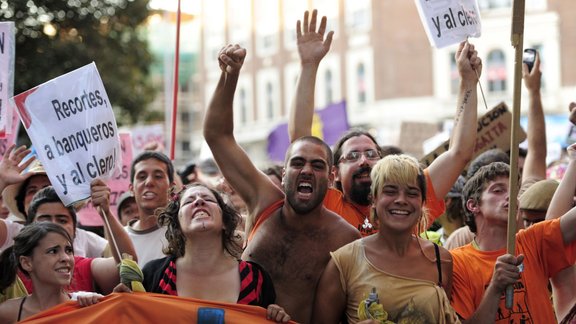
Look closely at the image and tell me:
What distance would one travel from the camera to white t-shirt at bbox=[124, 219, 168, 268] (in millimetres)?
6395

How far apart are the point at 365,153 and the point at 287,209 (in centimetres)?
91

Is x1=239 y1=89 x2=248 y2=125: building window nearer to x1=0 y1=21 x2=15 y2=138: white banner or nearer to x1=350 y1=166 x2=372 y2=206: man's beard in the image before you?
x1=0 y1=21 x2=15 y2=138: white banner

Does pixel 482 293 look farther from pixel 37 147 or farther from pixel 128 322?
pixel 37 147

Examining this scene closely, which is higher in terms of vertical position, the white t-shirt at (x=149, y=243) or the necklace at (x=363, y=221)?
the necklace at (x=363, y=221)

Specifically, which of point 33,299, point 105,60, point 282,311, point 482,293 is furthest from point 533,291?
point 105,60

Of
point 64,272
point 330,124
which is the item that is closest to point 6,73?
point 64,272

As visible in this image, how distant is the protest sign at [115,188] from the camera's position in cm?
787

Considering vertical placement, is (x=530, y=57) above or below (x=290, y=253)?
above

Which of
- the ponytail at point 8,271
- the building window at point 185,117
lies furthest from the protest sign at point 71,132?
the building window at point 185,117

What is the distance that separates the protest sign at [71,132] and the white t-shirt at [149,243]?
0.86m

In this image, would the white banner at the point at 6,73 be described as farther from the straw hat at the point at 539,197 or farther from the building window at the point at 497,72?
the building window at the point at 497,72

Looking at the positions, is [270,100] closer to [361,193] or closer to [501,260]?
[361,193]

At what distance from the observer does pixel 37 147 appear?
5578mm

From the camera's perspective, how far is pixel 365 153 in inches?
238
